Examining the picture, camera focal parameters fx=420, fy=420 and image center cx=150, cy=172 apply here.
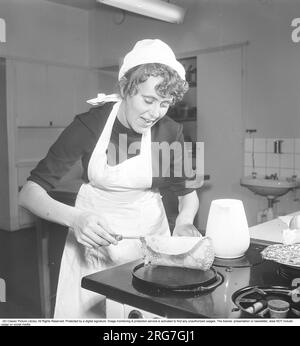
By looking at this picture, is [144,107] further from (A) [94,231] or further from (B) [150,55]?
(A) [94,231]

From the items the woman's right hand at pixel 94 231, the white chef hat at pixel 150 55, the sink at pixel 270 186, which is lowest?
the sink at pixel 270 186

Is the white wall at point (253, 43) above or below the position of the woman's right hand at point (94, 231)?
above

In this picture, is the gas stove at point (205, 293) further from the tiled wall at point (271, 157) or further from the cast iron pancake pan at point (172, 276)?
the tiled wall at point (271, 157)

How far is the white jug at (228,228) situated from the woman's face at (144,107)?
14.3 inches

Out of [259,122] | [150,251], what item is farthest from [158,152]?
[259,122]

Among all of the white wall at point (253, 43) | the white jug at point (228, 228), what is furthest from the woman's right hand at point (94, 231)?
the white wall at point (253, 43)

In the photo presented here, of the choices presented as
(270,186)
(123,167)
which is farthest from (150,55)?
(270,186)

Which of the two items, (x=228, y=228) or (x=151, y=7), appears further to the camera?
(x=151, y=7)

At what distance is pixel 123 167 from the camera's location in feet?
3.61

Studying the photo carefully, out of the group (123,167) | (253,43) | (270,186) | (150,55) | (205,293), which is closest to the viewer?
(205,293)

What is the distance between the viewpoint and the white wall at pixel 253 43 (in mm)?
2422

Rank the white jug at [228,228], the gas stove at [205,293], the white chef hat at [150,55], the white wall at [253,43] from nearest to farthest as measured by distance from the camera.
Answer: the gas stove at [205,293]
the white jug at [228,228]
the white chef hat at [150,55]
the white wall at [253,43]

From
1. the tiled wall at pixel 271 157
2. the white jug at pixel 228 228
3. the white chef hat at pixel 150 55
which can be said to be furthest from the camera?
the tiled wall at pixel 271 157

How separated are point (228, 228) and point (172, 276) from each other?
0.15 meters
